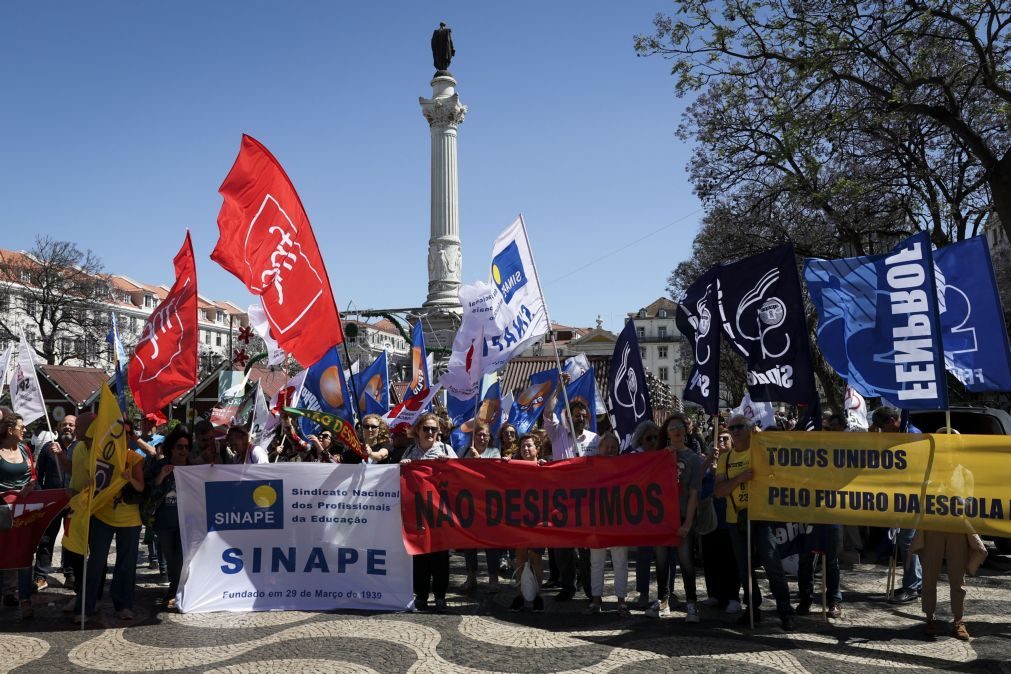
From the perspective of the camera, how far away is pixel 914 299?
21.9 ft

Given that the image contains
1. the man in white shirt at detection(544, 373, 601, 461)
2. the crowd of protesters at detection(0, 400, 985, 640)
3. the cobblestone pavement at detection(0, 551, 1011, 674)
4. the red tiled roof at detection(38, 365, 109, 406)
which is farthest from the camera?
the red tiled roof at detection(38, 365, 109, 406)

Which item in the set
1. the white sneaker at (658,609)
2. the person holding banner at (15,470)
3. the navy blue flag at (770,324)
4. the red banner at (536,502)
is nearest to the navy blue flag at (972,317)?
the navy blue flag at (770,324)

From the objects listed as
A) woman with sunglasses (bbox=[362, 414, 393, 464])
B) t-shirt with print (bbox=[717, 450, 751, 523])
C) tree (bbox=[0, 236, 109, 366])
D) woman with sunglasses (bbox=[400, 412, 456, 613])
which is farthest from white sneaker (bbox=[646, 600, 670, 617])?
tree (bbox=[0, 236, 109, 366])

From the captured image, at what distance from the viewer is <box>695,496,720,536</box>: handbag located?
7277 mm

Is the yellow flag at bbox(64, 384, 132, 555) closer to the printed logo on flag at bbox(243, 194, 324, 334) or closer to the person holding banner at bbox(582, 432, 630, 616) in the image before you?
the printed logo on flag at bbox(243, 194, 324, 334)

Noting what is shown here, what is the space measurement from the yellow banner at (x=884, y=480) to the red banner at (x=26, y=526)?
6238 millimetres

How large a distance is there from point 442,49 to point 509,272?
116ft

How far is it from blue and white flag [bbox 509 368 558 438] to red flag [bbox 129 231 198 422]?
528cm

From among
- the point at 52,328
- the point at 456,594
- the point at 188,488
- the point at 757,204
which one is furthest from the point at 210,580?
the point at 52,328

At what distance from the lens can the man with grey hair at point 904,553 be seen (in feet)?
25.3

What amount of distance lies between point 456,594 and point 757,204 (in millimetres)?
14063

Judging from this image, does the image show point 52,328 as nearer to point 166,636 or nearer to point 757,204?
point 757,204

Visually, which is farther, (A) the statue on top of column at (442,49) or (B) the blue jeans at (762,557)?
(A) the statue on top of column at (442,49)

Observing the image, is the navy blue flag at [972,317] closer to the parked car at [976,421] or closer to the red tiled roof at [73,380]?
the parked car at [976,421]
